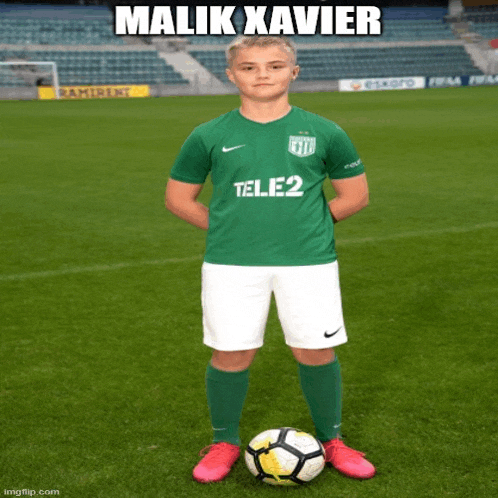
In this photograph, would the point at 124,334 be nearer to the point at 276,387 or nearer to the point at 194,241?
the point at 276,387

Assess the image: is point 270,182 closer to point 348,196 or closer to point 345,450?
point 348,196

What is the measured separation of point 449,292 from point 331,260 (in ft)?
9.50

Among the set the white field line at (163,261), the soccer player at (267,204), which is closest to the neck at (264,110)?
the soccer player at (267,204)

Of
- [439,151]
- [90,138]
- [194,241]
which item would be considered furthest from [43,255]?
[90,138]

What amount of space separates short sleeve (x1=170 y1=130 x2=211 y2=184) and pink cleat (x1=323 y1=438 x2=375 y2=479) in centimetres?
121

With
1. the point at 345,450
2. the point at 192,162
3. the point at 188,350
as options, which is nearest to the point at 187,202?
the point at 192,162

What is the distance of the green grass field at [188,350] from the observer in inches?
123

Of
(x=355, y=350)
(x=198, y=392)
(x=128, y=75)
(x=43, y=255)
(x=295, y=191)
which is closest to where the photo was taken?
(x=295, y=191)

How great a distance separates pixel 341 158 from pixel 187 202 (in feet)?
2.05

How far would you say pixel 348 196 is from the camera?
9.63ft

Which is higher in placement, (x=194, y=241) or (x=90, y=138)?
(x=194, y=241)

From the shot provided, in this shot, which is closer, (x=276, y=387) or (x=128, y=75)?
(x=276, y=387)

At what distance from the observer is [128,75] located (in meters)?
40.8

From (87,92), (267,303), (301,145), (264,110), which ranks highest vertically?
(264,110)
